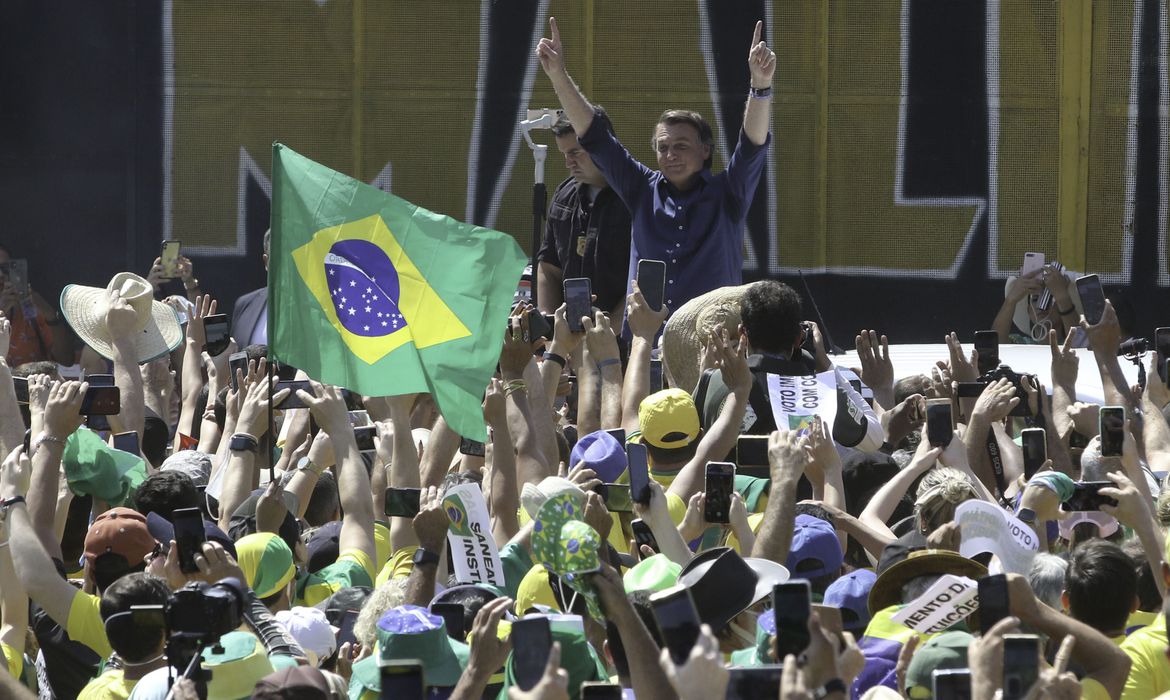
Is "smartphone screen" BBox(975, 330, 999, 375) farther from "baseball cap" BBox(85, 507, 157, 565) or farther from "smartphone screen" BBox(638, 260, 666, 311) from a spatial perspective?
"baseball cap" BBox(85, 507, 157, 565)

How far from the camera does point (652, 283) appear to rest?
6.50 metres

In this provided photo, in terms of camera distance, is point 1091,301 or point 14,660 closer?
point 14,660

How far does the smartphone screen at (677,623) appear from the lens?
2.88 metres

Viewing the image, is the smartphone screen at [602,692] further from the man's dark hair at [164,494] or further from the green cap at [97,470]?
the green cap at [97,470]

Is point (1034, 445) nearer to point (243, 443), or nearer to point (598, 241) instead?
point (243, 443)

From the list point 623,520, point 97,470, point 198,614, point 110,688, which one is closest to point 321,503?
point 97,470

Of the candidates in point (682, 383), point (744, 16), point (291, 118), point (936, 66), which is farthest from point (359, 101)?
point (682, 383)

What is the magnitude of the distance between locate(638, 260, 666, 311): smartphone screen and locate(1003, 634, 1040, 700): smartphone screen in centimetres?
375

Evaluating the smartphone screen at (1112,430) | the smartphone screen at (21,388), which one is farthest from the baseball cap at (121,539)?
the smartphone screen at (1112,430)

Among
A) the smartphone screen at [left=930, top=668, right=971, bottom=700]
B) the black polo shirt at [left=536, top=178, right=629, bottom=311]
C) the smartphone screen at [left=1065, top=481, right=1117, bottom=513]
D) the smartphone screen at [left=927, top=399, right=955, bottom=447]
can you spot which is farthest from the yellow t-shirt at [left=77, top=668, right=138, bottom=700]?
the black polo shirt at [left=536, top=178, right=629, bottom=311]

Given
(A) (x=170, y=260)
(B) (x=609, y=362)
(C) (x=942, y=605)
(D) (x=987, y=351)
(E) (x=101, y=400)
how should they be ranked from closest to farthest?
(C) (x=942, y=605), (E) (x=101, y=400), (B) (x=609, y=362), (D) (x=987, y=351), (A) (x=170, y=260)

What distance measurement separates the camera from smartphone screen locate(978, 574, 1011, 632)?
3.13 meters

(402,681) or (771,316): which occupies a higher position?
(771,316)

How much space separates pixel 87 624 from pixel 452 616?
1146 millimetres
